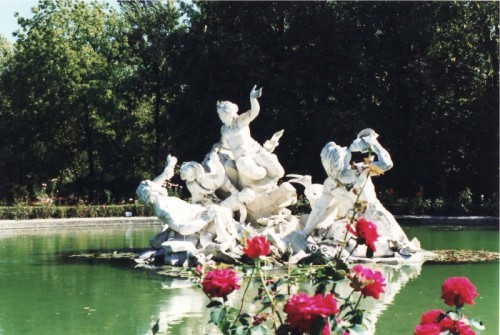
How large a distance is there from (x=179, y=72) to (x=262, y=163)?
15.5 meters

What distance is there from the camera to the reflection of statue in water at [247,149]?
13.4 meters

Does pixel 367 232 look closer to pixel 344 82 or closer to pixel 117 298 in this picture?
pixel 117 298

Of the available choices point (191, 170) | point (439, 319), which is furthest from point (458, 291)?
point (191, 170)

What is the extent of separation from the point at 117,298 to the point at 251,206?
4.34 metres

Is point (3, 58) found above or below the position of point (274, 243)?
above

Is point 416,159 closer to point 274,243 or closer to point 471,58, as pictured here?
point 471,58

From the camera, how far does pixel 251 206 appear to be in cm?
1368

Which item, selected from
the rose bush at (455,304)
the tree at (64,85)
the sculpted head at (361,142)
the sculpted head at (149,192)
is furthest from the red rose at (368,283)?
the tree at (64,85)

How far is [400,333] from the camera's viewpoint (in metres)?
7.49

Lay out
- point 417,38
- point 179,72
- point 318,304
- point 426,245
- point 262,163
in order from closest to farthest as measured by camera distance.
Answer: point 318,304
point 262,163
point 426,245
point 417,38
point 179,72

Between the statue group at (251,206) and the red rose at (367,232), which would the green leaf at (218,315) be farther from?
the statue group at (251,206)

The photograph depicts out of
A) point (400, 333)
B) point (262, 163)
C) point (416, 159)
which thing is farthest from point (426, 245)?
point (416, 159)

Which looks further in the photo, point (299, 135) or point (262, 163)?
point (299, 135)

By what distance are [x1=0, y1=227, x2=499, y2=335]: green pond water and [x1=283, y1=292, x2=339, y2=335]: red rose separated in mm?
2105
